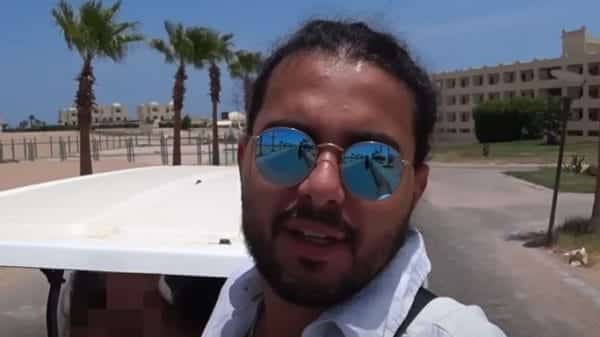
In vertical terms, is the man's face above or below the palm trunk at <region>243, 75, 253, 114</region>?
below

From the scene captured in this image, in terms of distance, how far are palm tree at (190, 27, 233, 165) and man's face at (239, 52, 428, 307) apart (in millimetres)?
35944

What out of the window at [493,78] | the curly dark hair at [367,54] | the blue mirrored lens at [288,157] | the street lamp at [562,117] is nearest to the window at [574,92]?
the street lamp at [562,117]

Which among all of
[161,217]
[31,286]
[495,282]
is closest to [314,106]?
[161,217]

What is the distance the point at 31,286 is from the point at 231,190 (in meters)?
3.58

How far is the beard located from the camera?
1386mm

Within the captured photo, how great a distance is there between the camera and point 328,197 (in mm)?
1379

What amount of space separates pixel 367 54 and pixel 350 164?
0.80 ft

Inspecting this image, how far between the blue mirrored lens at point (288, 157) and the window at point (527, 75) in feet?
268

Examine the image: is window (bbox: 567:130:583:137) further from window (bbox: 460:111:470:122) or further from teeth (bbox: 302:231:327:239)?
teeth (bbox: 302:231:327:239)

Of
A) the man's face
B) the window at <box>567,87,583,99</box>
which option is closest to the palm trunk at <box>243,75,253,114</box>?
the man's face

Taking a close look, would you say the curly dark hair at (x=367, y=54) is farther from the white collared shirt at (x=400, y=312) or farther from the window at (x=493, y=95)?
the window at (x=493, y=95)

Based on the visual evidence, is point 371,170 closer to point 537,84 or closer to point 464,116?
point 537,84

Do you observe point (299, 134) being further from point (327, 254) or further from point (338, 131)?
point (327, 254)

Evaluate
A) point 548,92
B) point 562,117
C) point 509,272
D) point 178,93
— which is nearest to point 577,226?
point 562,117
